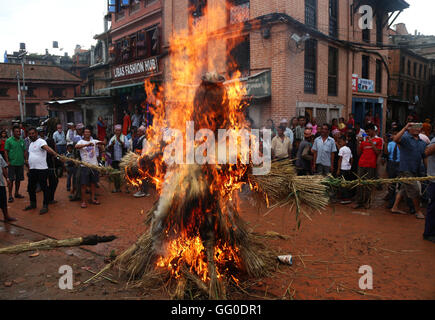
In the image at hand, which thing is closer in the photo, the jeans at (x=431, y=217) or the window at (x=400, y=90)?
the jeans at (x=431, y=217)

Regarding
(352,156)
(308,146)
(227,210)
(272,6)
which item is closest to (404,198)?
(352,156)

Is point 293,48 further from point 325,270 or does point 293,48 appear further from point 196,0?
point 325,270

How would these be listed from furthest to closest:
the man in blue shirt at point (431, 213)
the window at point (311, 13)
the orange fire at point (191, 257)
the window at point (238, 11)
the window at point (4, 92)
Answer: the window at point (4, 92)
the window at point (311, 13)
the window at point (238, 11)
the man in blue shirt at point (431, 213)
the orange fire at point (191, 257)

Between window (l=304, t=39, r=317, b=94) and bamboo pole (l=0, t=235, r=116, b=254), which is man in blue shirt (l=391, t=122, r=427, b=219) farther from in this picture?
window (l=304, t=39, r=317, b=94)

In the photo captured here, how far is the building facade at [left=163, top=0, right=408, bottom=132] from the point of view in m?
12.3

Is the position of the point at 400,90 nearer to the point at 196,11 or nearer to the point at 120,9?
the point at 196,11

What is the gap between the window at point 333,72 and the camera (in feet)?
50.2

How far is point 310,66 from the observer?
46.0 ft

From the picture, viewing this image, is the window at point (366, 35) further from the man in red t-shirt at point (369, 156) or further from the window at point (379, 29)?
the man in red t-shirt at point (369, 156)

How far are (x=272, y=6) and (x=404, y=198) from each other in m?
8.43

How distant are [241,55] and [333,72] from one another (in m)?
4.98

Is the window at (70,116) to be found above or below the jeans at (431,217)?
above

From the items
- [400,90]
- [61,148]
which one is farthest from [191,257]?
[400,90]

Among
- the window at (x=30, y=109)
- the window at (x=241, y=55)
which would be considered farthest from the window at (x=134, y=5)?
the window at (x=30, y=109)
